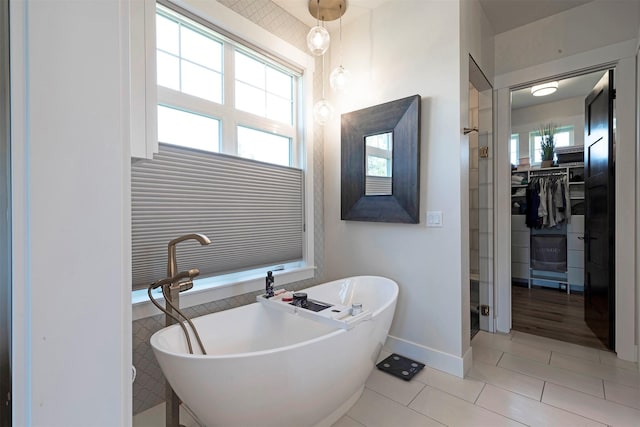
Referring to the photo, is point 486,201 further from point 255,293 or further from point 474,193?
point 255,293

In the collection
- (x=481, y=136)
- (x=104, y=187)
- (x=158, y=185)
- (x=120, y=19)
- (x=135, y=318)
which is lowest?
(x=135, y=318)

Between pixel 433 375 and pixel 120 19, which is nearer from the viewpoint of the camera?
pixel 120 19

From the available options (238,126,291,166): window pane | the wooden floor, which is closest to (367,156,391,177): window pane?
(238,126,291,166): window pane

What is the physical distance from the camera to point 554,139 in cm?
496

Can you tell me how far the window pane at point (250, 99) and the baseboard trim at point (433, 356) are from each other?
221 centimetres

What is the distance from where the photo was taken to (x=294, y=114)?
106 inches

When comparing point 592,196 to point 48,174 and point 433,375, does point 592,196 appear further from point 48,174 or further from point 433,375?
point 48,174

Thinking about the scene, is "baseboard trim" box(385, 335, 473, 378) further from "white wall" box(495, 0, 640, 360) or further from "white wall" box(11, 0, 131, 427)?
"white wall" box(11, 0, 131, 427)

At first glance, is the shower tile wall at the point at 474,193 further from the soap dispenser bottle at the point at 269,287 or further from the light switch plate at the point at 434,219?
the soap dispenser bottle at the point at 269,287

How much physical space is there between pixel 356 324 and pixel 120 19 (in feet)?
4.73

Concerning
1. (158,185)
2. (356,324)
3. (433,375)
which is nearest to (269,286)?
(356,324)

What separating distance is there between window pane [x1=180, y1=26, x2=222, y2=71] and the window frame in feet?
0.39

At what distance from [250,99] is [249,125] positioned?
223 mm

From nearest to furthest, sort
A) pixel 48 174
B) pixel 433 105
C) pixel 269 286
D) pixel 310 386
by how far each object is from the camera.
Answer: pixel 48 174 → pixel 310 386 → pixel 269 286 → pixel 433 105
